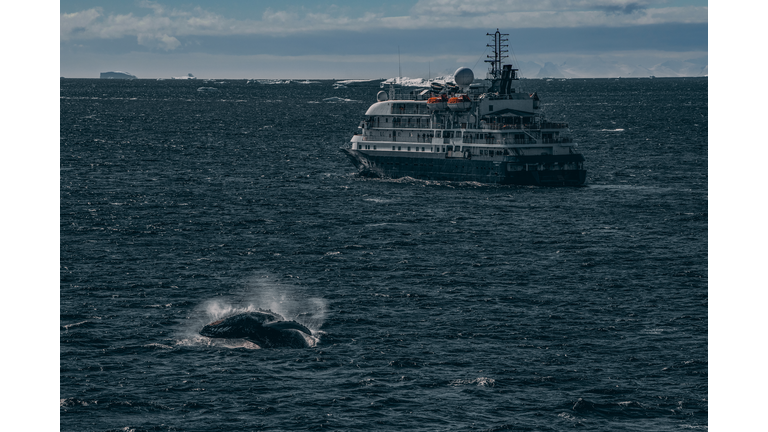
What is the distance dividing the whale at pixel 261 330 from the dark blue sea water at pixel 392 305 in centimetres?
86

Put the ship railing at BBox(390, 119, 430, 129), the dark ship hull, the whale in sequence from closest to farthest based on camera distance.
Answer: the whale < the dark ship hull < the ship railing at BBox(390, 119, 430, 129)

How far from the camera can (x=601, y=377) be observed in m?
45.2

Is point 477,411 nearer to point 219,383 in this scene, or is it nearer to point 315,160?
point 219,383

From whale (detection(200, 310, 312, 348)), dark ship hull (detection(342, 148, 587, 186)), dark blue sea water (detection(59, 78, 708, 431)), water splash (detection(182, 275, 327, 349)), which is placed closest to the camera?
dark blue sea water (detection(59, 78, 708, 431))

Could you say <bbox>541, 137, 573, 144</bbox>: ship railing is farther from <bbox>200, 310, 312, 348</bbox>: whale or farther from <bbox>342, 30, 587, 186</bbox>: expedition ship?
<bbox>200, 310, 312, 348</bbox>: whale

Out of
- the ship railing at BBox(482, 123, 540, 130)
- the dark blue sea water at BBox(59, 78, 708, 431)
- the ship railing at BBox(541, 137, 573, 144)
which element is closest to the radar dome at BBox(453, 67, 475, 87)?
the ship railing at BBox(482, 123, 540, 130)

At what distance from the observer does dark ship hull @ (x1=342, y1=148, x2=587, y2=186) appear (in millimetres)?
107938

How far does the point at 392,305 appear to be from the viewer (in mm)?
59031

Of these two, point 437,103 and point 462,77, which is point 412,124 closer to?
point 437,103

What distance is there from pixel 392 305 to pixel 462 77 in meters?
69.7

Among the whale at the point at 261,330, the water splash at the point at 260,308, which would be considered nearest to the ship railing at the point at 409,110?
the water splash at the point at 260,308

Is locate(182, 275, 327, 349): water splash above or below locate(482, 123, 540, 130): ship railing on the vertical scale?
below

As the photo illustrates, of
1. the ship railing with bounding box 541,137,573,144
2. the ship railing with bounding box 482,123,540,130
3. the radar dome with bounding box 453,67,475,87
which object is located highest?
the radar dome with bounding box 453,67,475,87

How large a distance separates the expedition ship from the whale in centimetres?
6155
